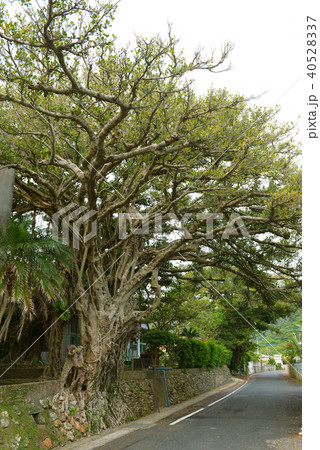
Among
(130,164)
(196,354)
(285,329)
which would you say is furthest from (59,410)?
(285,329)

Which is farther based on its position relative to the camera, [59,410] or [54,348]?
[54,348]

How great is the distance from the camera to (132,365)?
16047 millimetres

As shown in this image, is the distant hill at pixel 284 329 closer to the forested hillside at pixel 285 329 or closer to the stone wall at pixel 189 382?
the forested hillside at pixel 285 329

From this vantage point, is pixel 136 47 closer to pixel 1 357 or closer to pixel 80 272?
pixel 80 272

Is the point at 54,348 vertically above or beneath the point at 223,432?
above

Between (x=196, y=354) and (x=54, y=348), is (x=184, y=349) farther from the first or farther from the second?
(x=54, y=348)

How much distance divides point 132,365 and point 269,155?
10.3 meters

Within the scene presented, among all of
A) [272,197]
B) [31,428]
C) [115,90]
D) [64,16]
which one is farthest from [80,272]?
[64,16]

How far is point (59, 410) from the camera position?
358 inches

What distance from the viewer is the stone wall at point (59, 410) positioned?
7496mm

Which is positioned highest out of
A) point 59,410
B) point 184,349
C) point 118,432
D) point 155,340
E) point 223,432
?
point 155,340

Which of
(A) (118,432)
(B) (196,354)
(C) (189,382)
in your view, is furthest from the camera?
(B) (196,354)

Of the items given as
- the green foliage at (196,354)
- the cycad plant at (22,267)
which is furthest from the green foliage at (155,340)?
the cycad plant at (22,267)

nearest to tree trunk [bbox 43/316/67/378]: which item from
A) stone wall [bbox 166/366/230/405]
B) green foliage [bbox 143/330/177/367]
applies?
green foliage [bbox 143/330/177/367]
